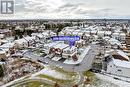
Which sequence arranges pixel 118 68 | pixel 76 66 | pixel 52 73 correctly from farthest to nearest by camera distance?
pixel 76 66
pixel 118 68
pixel 52 73

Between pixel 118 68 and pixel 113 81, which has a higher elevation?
pixel 118 68

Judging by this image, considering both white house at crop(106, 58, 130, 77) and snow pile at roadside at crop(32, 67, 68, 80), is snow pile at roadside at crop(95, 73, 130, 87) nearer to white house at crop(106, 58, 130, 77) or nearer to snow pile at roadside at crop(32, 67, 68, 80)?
white house at crop(106, 58, 130, 77)

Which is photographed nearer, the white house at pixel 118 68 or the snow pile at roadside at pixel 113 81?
the snow pile at roadside at pixel 113 81

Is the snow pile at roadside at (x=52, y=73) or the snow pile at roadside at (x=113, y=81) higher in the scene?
the snow pile at roadside at (x=52, y=73)

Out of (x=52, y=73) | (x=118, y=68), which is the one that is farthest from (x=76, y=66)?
(x=118, y=68)

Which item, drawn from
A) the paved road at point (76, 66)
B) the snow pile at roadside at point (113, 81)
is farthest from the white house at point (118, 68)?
the paved road at point (76, 66)

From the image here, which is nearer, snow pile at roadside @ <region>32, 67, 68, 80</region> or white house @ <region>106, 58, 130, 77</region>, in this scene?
snow pile at roadside @ <region>32, 67, 68, 80</region>

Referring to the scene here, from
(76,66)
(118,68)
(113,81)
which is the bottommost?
(113,81)

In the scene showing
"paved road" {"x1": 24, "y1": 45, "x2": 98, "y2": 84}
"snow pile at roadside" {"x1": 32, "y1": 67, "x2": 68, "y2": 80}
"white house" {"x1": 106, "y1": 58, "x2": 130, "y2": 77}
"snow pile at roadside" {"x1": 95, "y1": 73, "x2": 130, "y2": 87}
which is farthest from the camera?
"paved road" {"x1": 24, "y1": 45, "x2": 98, "y2": 84}

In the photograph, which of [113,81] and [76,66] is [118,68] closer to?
[113,81]

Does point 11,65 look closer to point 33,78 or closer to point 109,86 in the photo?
point 33,78

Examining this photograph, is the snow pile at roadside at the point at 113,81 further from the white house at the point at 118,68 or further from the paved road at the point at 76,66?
the paved road at the point at 76,66

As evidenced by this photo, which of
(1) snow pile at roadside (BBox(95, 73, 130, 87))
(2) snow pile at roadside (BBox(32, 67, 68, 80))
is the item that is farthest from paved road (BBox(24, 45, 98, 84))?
(1) snow pile at roadside (BBox(95, 73, 130, 87))
